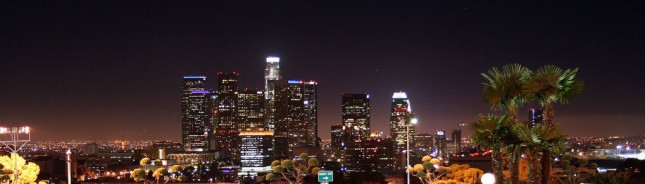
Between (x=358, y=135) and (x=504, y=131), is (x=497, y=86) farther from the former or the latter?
(x=358, y=135)

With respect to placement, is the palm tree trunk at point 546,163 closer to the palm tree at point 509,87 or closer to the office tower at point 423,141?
the palm tree at point 509,87

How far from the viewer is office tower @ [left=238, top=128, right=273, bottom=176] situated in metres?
179

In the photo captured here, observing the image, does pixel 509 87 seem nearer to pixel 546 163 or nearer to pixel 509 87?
pixel 509 87

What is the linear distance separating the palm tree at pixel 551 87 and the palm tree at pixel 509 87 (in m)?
0.20

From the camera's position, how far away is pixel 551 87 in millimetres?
14812

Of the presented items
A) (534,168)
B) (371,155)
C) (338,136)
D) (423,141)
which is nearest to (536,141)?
(534,168)

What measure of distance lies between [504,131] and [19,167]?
20.3 metres

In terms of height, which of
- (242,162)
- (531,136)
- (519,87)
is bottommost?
(242,162)

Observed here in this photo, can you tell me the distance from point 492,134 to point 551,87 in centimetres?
169

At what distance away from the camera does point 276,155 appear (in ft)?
623

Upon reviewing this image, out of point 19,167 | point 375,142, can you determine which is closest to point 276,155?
point 375,142

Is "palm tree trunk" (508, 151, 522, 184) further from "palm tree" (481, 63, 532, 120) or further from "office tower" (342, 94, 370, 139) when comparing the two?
"office tower" (342, 94, 370, 139)

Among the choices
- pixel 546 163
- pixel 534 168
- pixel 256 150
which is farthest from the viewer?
pixel 256 150

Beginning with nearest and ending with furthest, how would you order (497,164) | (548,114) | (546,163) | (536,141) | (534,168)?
1. (536,141)
2. (534,168)
3. (546,163)
4. (548,114)
5. (497,164)
